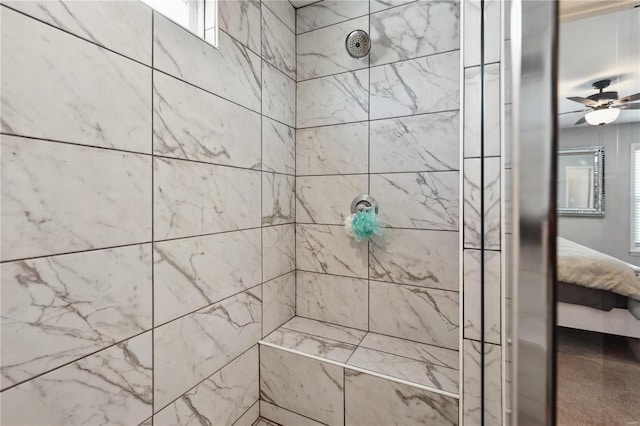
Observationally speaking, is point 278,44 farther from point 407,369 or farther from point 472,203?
point 407,369

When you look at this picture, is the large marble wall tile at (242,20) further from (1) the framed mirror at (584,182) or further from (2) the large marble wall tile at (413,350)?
(2) the large marble wall tile at (413,350)

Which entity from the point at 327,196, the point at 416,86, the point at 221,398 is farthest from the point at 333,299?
the point at 416,86

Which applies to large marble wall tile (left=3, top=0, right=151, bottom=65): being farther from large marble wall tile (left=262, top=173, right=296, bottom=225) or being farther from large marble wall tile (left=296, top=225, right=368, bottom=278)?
large marble wall tile (left=296, top=225, right=368, bottom=278)

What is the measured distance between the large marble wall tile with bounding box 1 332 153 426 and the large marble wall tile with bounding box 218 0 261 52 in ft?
4.47

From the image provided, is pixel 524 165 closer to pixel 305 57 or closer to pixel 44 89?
pixel 44 89

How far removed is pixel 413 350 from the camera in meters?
1.50

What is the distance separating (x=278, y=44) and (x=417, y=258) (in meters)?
1.49

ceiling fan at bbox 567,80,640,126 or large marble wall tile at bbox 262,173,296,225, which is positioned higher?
ceiling fan at bbox 567,80,640,126

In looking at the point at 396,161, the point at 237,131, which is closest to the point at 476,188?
the point at 396,161

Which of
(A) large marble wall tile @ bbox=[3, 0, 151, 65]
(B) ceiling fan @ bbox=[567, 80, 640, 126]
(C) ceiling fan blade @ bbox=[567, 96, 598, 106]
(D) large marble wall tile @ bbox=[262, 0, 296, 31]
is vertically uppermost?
(D) large marble wall tile @ bbox=[262, 0, 296, 31]

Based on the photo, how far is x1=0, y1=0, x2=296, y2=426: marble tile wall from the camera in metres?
0.74

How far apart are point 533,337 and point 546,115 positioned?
0.97 feet

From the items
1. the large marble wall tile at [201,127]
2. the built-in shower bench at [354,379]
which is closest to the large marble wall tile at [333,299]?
the built-in shower bench at [354,379]

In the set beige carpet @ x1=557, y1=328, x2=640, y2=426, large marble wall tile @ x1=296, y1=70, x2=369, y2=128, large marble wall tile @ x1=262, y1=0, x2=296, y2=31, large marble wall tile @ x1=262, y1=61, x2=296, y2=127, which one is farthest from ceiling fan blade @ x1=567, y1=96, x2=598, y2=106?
large marble wall tile @ x1=262, y1=0, x2=296, y2=31
